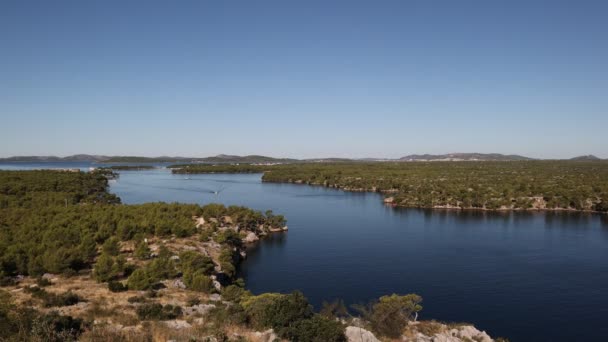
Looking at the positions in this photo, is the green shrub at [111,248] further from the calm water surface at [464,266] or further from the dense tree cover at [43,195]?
the dense tree cover at [43,195]

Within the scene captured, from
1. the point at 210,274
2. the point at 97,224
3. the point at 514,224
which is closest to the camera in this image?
the point at 210,274

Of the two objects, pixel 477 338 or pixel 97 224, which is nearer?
pixel 477 338

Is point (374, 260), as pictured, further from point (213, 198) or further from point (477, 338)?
point (213, 198)

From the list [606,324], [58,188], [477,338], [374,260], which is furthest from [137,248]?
[58,188]

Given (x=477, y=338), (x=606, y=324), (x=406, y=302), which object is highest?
(x=406, y=302)

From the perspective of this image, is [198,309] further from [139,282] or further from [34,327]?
[34,327]

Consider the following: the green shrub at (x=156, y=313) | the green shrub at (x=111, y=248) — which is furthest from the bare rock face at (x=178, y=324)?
the green shrub at (x=111, y=248)

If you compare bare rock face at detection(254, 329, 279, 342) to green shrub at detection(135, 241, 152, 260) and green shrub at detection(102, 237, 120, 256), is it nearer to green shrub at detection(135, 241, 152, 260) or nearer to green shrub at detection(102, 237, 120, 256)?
green shrub at detection(135, 241, 152, 260)
